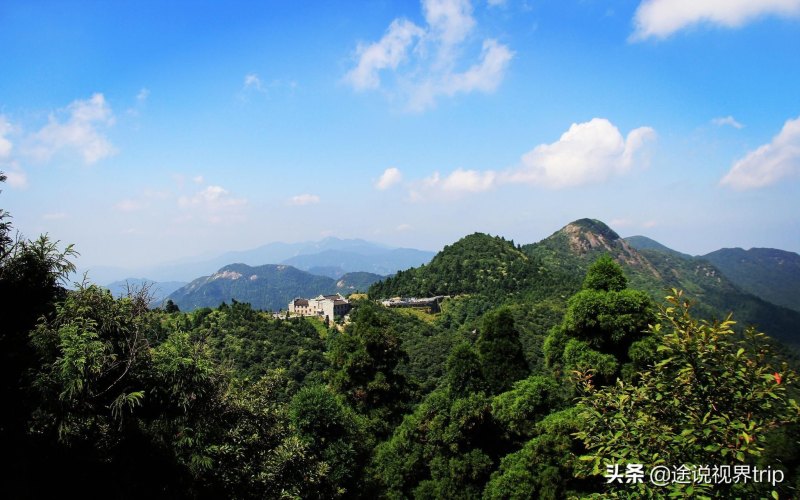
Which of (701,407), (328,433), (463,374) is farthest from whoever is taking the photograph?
(463,374)

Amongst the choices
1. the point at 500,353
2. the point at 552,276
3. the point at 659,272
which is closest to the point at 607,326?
the point at 500,353

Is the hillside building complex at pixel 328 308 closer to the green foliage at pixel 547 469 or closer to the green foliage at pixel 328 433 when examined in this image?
the green foliage at pixel 328 433

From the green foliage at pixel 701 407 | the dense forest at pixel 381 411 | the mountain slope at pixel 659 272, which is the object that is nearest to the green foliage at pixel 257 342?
the dense forest at pixel 381 411

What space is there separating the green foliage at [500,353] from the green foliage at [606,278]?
22.0ft

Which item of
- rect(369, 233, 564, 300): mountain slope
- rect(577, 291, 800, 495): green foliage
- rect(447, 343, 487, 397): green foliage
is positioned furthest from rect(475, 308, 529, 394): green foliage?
rect(369, 233, 564, 300): mountain slope

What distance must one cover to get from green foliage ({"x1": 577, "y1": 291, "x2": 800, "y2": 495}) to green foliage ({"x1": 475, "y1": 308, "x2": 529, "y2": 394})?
15105mm

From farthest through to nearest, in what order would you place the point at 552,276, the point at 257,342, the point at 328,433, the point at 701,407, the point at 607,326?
the point at 552,276 < the point at 257,342 < the point at 328,433 < the point at 607,326 < the point at 701,407

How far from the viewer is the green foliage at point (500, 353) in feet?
69.1

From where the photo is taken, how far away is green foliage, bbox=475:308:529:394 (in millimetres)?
21062

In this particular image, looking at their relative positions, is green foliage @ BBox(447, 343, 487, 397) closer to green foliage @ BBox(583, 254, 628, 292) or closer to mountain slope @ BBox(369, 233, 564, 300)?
green foliage @ BBox(583, 254, 628, 292)

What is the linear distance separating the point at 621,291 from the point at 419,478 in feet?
31.0

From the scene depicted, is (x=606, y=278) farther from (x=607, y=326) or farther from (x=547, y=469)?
(x=547, y=469)

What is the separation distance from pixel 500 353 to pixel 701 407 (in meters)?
16.1

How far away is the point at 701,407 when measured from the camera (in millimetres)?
5773
